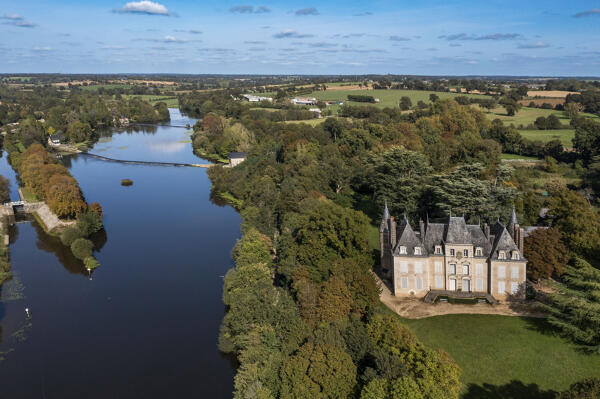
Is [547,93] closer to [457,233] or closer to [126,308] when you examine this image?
[457,233]

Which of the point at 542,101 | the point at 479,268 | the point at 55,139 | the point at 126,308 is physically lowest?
the point at 126,308

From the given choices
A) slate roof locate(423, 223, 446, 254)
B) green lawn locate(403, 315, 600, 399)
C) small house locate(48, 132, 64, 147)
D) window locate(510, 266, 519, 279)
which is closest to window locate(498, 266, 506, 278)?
window locate(510, 266, 519, 279)

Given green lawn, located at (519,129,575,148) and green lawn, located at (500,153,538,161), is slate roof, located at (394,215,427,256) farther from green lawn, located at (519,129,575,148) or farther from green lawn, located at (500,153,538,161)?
green lawn, located at (519,129,575,148)

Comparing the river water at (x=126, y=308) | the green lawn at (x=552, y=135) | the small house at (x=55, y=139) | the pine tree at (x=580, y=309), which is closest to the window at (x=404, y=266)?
the pine tree at (x=580, y=309)

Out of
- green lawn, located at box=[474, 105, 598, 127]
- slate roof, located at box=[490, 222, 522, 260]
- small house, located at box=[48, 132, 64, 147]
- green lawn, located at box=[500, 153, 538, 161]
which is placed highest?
green lawn, located at box=[474, 105, 598, 127]

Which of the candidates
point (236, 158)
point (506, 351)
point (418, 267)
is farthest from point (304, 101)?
point (506, 351)

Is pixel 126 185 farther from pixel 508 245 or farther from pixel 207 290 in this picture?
pixel 508 245

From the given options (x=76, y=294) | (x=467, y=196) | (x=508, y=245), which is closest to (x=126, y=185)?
Result: (x=76, y=294)
